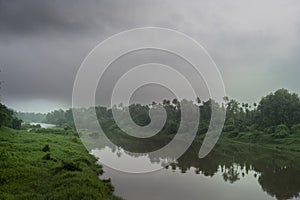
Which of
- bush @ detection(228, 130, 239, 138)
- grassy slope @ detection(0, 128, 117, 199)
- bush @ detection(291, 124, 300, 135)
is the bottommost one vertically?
grassy slope @ detection(0, 128, 117, 199)

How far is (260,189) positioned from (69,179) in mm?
13773

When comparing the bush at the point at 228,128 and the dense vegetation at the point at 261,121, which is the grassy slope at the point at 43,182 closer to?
the dense vegetation at the point at 261,121

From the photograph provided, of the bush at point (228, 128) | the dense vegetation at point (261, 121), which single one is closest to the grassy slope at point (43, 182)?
the dense vegetation at point (261, 121)

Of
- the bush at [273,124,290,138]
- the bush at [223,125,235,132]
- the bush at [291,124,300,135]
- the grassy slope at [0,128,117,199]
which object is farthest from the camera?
the bush at [223,125,235,132]

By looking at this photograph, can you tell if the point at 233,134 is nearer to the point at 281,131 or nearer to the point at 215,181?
the point at 281,131

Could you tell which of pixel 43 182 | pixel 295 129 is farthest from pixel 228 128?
pixel 43 182

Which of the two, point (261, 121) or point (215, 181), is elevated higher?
point (261, 121)

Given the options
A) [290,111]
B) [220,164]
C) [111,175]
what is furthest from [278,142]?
[111,175]

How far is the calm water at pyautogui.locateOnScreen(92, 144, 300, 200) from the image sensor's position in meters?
19.3

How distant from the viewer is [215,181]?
23922mm

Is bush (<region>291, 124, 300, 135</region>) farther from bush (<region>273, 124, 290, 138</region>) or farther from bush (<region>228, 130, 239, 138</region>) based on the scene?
bush (<region>228, 130, 239, 138</region>)

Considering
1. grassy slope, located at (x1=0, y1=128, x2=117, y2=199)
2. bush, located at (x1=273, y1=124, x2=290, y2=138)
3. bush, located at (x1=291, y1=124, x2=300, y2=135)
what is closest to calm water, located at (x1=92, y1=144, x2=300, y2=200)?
grassy slope, located at (x1=0, y1=128, x2=117, y2=199)

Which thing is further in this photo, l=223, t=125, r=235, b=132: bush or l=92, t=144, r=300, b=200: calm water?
l=223, t=125, r=235, b=132: bush

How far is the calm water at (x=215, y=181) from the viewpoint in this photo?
63.5 ft
